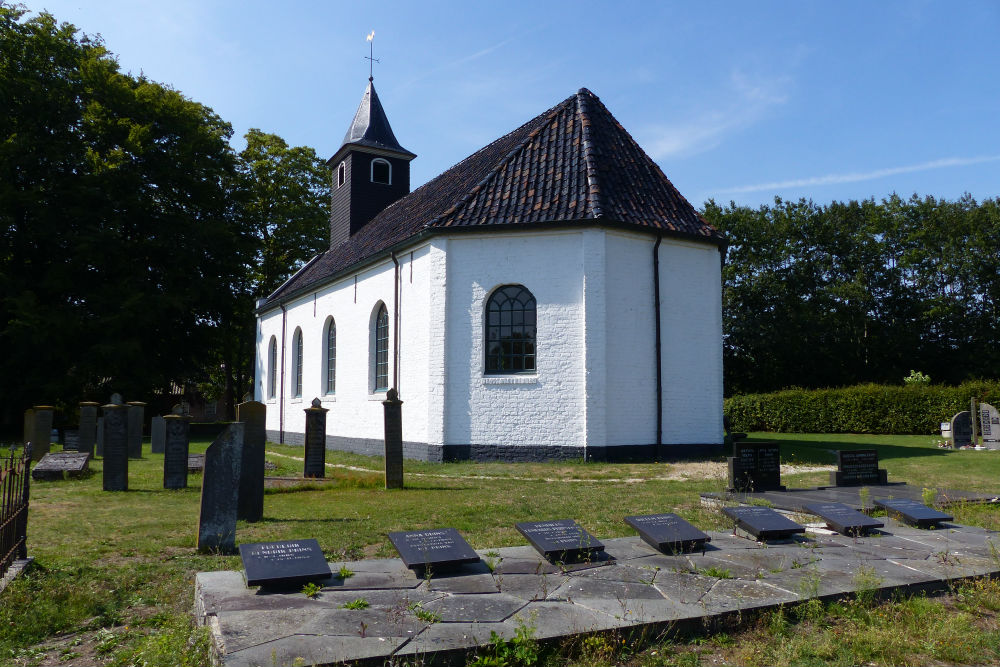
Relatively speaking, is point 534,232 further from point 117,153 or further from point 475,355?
point 117,153

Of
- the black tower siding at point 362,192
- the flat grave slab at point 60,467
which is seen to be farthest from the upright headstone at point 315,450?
the black tower siding at point 362,192

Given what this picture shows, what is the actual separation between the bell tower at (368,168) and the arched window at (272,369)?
478 cm

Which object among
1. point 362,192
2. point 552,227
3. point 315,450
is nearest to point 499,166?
point 552,227

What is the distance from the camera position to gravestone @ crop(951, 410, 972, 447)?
19.0 m

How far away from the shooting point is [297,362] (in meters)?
25.7

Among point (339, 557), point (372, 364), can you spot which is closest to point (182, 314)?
point (372, 364)

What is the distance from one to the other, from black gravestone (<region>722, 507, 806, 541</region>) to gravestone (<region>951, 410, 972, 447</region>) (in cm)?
1583

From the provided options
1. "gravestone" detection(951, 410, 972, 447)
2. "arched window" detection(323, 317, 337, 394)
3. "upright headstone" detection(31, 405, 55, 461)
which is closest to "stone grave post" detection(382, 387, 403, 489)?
"upright headstone" detection(31, 405, 55, 461)

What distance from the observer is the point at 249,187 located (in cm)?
3394

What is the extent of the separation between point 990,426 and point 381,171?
71.6 ft

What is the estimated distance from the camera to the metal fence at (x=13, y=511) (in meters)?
5.25

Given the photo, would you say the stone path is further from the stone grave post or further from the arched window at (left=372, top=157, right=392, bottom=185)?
the arched window at (left=372, top=157, right=392, bottom=185)

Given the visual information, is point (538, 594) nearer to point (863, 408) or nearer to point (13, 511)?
point (13, 511)

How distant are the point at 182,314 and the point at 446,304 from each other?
17.5 meters
